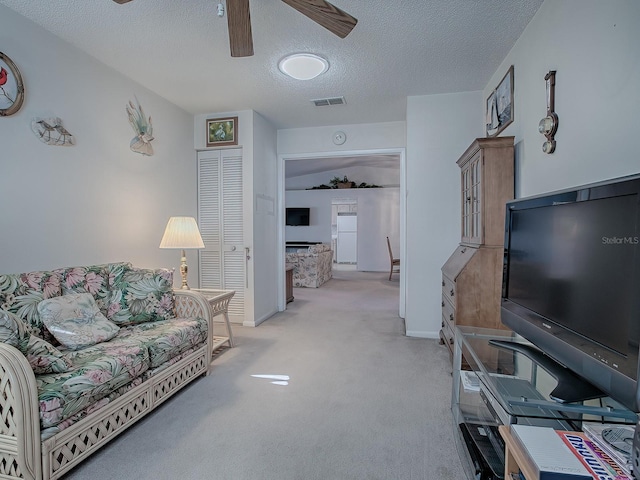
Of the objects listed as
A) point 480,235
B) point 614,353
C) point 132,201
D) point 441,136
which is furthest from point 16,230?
point 441,136

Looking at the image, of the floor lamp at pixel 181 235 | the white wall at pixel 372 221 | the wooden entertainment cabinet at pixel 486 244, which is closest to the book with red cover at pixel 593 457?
the wooden entertainment cabinet at pixel 486 244

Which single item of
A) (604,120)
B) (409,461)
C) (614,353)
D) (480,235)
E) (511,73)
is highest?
(511,73)

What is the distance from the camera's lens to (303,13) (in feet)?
5.49

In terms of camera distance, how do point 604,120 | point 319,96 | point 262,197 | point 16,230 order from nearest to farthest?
1. point 604,120
2. point 16,230
3. point 319,96
4. point 262,197

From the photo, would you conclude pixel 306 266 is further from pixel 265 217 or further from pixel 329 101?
pixel 329 101

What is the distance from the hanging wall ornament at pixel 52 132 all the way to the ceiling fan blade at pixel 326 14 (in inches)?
75.7

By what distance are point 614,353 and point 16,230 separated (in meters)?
3.09

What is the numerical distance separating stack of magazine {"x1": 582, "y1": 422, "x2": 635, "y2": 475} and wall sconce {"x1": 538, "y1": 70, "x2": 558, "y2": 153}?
149 cm

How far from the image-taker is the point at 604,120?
147cm

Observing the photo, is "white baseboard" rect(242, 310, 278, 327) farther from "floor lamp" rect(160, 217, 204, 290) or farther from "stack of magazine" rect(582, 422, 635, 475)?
"stack of magazine" rect(582, 422, 635, 475)

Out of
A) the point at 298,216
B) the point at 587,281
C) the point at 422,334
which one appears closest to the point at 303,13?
the point at 587,281

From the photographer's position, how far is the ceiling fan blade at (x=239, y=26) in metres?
1.65

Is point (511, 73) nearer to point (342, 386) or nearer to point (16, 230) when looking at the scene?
point (342, 386)

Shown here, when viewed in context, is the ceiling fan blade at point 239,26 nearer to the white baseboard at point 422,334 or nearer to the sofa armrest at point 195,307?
the sofa armrest at point 195,307
